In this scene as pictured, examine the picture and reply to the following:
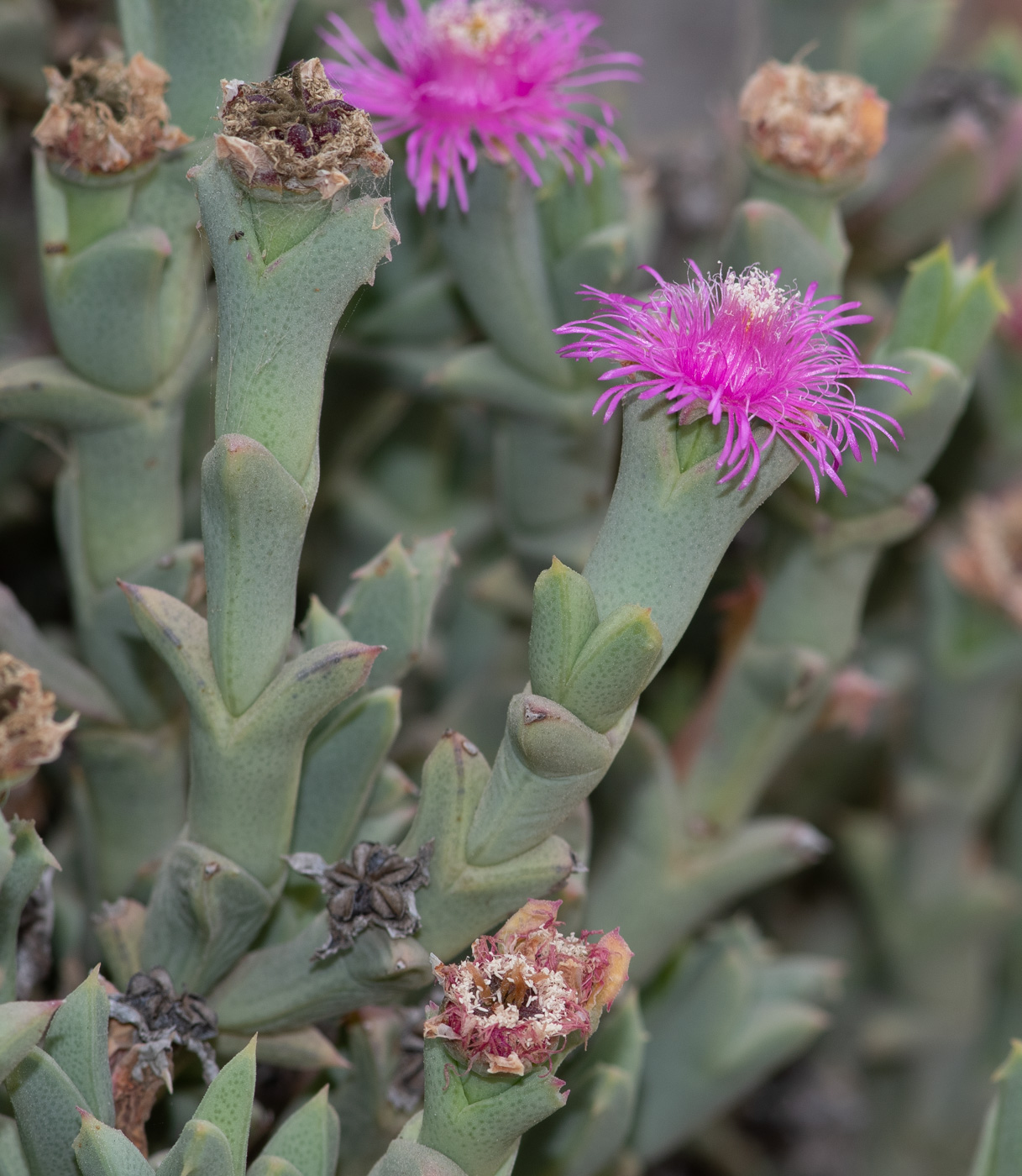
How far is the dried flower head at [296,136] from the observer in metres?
0.52

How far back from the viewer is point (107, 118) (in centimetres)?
68

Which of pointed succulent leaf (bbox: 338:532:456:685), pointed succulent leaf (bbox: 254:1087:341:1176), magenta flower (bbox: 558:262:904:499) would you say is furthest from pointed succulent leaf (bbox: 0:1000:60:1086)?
magenta flower (bbox: 558:262:904:499)

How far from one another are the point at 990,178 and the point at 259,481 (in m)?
0.85

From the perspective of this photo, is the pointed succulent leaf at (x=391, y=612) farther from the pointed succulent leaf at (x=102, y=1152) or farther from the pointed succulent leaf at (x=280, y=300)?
the pointed succulent leaf at (x=102, y=1152)

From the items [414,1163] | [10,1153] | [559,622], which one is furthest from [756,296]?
[10,1153]

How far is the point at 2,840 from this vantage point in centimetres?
56

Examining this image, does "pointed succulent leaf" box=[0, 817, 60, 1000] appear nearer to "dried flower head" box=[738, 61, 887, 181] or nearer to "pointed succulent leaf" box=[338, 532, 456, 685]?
"pointed succulent leaf" box=[338, 532, 456, 685]

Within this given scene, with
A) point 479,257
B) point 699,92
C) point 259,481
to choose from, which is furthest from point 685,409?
point 699,92

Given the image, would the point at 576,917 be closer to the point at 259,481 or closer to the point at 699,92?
the point at 259,481

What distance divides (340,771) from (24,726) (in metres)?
0.15

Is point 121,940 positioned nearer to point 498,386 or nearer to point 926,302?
point 498,386

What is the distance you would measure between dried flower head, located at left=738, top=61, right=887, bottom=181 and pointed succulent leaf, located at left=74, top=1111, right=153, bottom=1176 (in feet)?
1.98

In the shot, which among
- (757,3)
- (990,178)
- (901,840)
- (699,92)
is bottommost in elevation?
(901,840)

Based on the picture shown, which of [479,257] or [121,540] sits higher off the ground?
[479,257]
